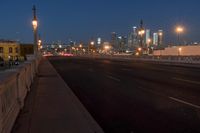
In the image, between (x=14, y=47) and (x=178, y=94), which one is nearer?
(x=178, y=94)

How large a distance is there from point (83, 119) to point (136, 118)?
159 centimetres

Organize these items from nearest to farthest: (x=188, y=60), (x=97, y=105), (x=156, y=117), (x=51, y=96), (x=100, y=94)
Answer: (x=156, y=117) < (x=97, y=105) < (x=51, y=96) < (x=100, y=94) < (x=188, y=60)

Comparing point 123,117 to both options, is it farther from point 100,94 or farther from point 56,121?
point 100,94

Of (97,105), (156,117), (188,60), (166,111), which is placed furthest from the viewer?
(188,60)

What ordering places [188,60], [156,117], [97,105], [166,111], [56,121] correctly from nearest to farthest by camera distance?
[56,121] → [156,117] → [166,111] → [97,105] → [188,60]

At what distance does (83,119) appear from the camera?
34.7ft

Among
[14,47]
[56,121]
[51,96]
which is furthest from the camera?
[14,47]

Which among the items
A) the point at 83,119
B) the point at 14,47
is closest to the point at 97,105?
the point at 83,119

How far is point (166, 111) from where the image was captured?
39.6 ft

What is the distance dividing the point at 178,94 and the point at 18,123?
27.0 feet

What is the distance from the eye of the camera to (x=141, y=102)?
14359mm

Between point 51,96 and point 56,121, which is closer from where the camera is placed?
point 56,121

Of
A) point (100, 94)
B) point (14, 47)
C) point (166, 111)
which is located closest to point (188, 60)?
point (100, 94)

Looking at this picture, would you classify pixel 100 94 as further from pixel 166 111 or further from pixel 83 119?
pixel 83 119
